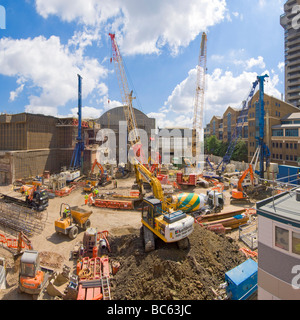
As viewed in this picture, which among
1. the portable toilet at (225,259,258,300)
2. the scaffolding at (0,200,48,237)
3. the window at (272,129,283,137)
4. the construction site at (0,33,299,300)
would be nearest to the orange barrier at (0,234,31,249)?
the construction site at (0,33,299,300)

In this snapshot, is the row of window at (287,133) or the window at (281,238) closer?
the window at (281,238)

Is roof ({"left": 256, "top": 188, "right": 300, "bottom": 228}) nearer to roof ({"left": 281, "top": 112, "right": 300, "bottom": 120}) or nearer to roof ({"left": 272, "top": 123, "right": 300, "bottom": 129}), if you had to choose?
roof ({"left": 272, "top": 123, "right": 300, "bottom": 129})

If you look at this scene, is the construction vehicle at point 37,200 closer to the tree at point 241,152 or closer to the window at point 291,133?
the window at point 291,133

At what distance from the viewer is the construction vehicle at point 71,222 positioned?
43.1 ft

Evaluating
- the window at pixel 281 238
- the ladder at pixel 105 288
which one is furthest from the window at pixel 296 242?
the ladder at pixel 105 288

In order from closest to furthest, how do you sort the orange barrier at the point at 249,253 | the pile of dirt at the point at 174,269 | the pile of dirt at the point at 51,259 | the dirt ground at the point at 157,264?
the pile of dirt at the point at 174,269, the dirt ground at the point at 157,264, the pile of dirt at the point at 51,259, the orange barrier at the point at 249,253

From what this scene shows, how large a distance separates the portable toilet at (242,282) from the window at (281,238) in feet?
9.54

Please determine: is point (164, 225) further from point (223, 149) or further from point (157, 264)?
point (223, 149)

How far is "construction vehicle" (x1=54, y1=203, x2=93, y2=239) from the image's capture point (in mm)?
13148

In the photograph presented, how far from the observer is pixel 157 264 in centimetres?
827

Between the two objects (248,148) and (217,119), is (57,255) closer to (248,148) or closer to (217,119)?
(248,148)

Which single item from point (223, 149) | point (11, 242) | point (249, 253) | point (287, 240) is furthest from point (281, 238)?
point (223, 149)

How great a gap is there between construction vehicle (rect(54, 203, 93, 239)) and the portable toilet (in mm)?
9771

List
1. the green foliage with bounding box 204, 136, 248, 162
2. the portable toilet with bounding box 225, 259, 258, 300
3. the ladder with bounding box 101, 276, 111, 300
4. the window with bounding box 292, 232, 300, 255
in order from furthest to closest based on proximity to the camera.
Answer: the green foliage with bounding box 204, 136, 248, 162 < the ladder with bounding box 101, 276, 111, 300 < the portable toilet with bounding box 225, 259, 258, 300 < the window with bounding box 292, 232, 300, 255
